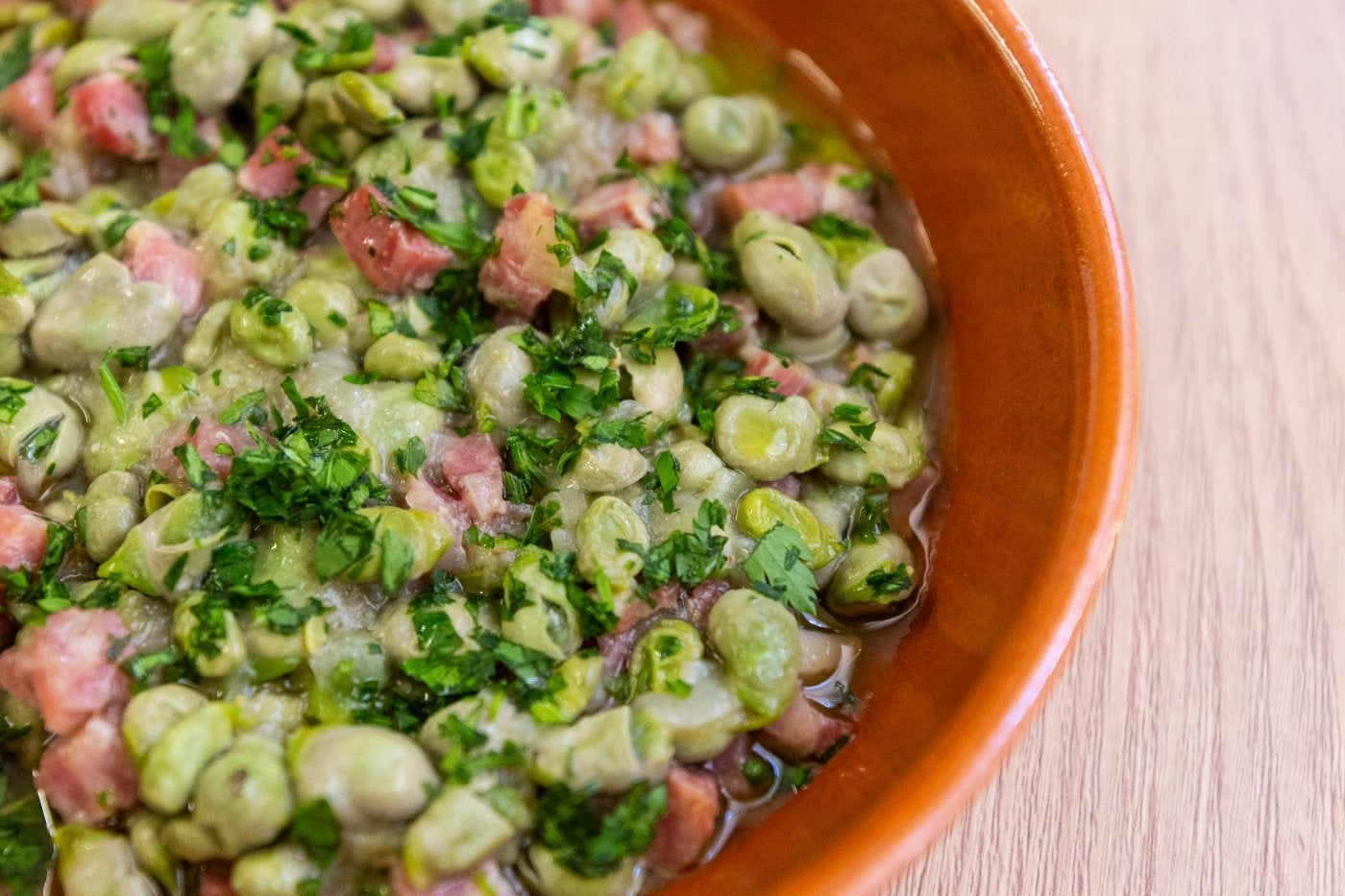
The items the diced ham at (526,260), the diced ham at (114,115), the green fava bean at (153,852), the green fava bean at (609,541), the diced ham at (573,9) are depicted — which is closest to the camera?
the green fava bean at (153,852)

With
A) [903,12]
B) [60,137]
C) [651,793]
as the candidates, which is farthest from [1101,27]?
[60,137]

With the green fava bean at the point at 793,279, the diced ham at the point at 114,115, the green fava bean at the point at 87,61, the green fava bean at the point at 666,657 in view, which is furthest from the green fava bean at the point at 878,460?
the green fava bean at the point at 87,61

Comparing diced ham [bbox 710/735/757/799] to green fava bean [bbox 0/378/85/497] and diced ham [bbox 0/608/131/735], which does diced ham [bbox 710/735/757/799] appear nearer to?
diced ham [bbox 0/608/131/735]

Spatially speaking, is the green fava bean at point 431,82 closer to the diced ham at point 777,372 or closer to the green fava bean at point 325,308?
the green fava bean at point 325,308

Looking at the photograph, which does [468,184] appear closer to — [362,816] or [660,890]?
[362,816]

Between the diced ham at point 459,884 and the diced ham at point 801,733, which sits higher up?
the diced ham at point 801,733

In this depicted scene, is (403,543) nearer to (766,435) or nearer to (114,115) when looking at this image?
(766,435)

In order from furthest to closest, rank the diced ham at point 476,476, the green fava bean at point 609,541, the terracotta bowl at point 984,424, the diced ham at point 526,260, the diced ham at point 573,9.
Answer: the diced ham at point 573,9
the diced ham at point 526,260
the diced ham at point 476,476
the green fava bean at point 609,541
the terracotta bowl at point 984,424

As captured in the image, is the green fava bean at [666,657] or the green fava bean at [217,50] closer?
the green fava bean at [666,657]
